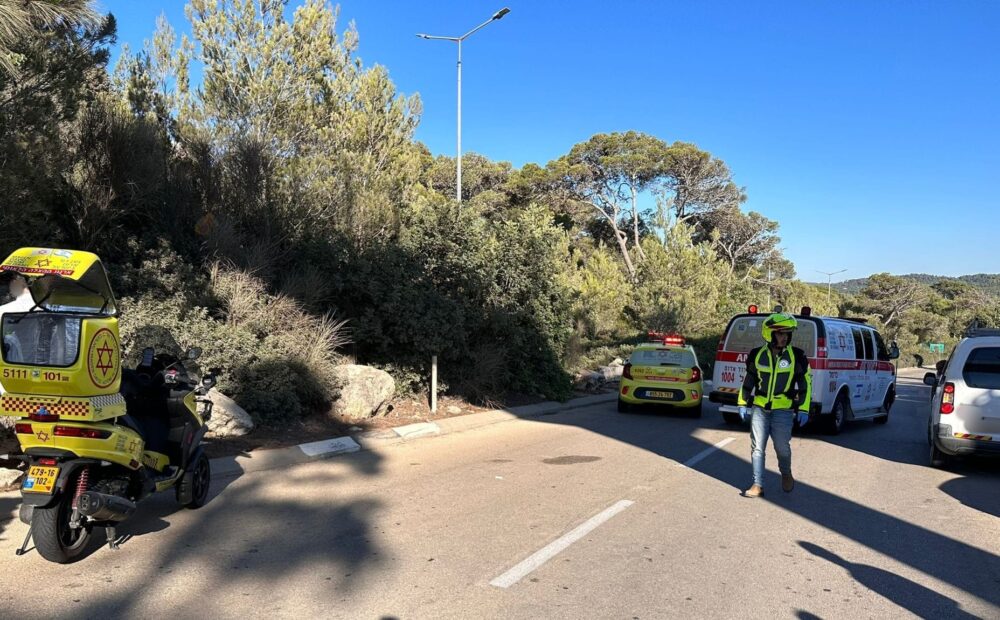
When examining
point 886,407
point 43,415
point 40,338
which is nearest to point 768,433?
point 43,415

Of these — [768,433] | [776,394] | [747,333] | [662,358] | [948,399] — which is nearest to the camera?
[776,394]

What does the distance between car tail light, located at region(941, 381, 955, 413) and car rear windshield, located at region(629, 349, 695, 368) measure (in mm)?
6222

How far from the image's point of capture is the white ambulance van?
12570 mm

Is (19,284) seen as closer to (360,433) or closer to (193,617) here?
(193,617)

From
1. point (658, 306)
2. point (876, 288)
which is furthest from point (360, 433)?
point (876, 288)

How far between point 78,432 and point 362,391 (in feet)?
24.5

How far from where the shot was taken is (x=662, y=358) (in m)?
15.6

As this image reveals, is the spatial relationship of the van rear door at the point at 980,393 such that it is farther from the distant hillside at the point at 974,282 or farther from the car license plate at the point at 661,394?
the distant hillside at the point at 974,282

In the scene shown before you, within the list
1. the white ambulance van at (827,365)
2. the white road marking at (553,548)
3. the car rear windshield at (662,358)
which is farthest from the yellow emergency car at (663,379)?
the white road marking at (553,548)

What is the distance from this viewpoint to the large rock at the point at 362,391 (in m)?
12.4

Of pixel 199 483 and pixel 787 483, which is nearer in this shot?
pixel 199 483

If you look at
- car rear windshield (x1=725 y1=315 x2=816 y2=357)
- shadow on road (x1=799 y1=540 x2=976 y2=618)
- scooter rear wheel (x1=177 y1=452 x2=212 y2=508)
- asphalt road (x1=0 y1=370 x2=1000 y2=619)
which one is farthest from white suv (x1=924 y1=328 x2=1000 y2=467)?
scooter rear wheel (x1=177 y1=452 x2=212 y2=508)

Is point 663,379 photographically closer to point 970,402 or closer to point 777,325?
point 970,402

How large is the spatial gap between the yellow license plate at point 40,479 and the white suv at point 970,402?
1007 cm
